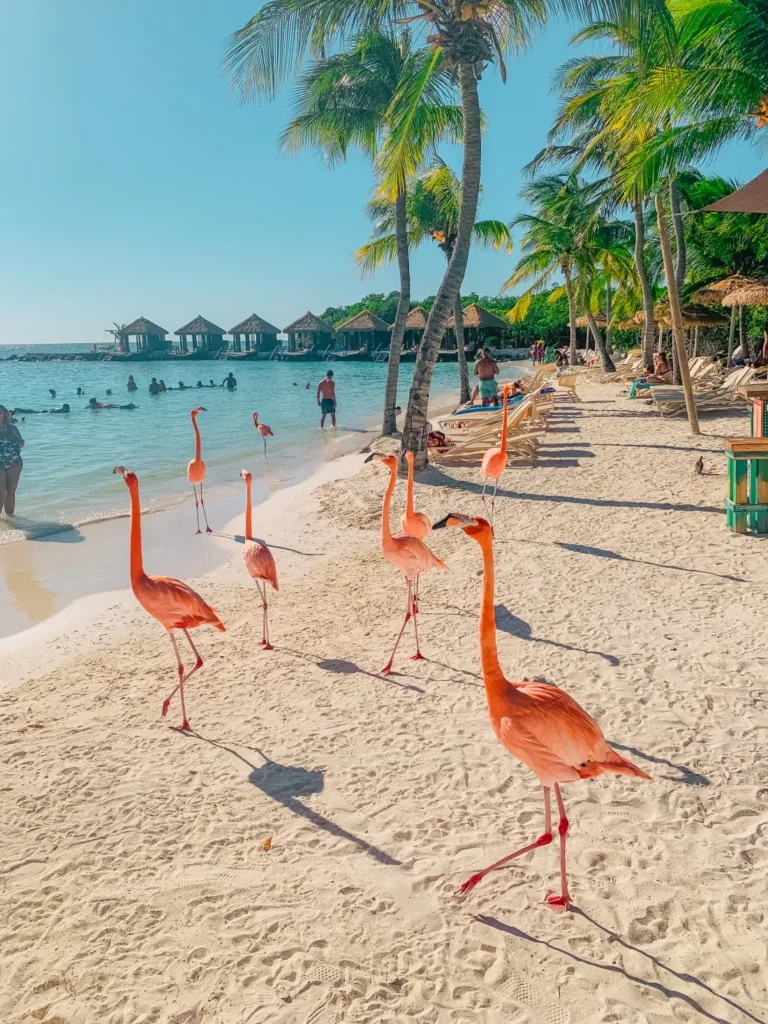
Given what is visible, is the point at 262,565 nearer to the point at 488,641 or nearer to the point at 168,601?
the point at 168,601

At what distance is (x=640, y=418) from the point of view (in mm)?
16031

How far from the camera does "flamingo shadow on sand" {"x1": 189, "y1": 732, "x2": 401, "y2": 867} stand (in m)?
3.35

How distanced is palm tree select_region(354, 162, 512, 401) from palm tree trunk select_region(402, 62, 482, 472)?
29.5 feet

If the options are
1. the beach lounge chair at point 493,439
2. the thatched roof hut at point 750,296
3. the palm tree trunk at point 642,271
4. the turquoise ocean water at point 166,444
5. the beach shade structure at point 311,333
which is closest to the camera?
the beach lounge chair at point 493,439

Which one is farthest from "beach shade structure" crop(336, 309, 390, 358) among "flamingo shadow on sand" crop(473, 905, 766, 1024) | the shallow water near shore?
"flamingo shadow on sand" crop(473, 905, 766, 1024)

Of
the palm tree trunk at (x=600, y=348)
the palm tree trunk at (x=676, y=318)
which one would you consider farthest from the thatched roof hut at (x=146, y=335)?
the palm tree trunk at (x=676, y=318)

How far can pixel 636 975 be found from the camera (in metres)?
2.54

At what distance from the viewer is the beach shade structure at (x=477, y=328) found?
4906cm

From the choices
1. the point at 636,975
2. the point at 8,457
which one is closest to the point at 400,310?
the point at 8,457

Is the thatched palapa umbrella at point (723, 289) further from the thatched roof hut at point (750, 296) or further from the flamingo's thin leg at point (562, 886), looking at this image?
the flamingo's thin leg at point (562, 886)

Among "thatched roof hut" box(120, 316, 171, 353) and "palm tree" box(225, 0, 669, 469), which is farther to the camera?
"thatched roof hut" box(120, 316, 171, 353)

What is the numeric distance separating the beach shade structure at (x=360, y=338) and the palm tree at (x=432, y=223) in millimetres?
42338

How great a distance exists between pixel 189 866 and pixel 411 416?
8.55 metres

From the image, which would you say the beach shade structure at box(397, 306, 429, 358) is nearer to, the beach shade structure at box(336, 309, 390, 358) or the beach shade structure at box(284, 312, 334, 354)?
the beach shade structure at box(336, 309, 390, 358)
